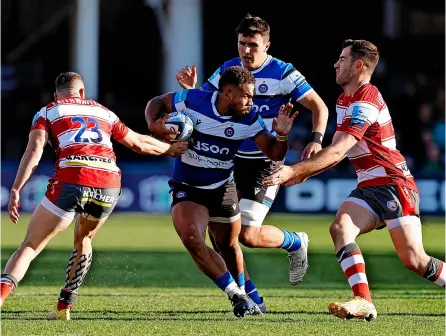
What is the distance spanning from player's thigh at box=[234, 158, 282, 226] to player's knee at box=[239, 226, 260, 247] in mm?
45

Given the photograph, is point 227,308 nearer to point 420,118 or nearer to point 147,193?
point 147,193

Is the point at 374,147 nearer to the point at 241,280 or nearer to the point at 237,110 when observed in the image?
the point at 237,110

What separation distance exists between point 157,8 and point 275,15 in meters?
3.07

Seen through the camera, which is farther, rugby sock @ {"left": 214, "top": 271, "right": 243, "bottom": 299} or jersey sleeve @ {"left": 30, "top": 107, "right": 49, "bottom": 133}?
rugby sock @ {"left": 214, "top": 271, "right": 243, "bottom": 299}

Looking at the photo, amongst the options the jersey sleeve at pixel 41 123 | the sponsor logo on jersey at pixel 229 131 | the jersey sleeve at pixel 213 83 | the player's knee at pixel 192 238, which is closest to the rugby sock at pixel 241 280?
the player's knee at pixel 192 238

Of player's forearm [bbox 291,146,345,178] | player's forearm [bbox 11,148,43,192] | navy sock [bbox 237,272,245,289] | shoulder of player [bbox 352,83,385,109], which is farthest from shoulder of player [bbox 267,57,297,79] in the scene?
player's forearm [bbox 11,148,43,192]

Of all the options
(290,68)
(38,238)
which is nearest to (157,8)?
(290,68)

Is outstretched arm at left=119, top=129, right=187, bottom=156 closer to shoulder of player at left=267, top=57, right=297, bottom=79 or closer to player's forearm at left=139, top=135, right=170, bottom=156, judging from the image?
player's forearm at left=139, top=135, right=170, bottom=156

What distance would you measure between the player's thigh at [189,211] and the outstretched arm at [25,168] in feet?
4.40

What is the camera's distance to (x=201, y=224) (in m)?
8.82

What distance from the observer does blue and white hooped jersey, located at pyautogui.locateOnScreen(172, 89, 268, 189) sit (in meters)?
8.89

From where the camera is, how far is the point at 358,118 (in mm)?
8391

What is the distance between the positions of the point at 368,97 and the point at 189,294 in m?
3.16

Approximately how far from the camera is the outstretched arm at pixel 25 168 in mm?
7973
